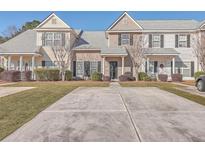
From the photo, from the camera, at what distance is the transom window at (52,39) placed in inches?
1185

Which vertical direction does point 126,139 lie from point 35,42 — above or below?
below

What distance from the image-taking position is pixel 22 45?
31.2m

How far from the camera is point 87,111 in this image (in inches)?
342

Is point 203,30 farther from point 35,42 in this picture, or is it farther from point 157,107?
point 157,107

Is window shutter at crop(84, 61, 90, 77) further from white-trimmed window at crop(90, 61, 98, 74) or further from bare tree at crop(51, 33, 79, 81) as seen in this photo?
bare tree at crop(51, 33, 79, 81)

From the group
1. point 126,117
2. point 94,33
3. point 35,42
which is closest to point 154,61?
point 94,33

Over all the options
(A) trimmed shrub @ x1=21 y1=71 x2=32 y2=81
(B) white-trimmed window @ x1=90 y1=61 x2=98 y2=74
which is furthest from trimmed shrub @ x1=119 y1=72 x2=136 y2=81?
(A) trimmed shrub @ x1=21 y1=71 x2=32 y2=81

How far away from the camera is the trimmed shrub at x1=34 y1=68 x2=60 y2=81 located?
2716 cm

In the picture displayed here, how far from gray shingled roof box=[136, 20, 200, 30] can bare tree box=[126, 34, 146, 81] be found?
1.77 m

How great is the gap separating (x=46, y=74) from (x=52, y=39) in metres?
4.97

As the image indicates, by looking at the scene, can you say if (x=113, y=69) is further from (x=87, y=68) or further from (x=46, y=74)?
(x=46, y=74)

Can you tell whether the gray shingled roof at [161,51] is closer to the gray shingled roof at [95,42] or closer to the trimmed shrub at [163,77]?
the trimmed shrub at [163,77]
